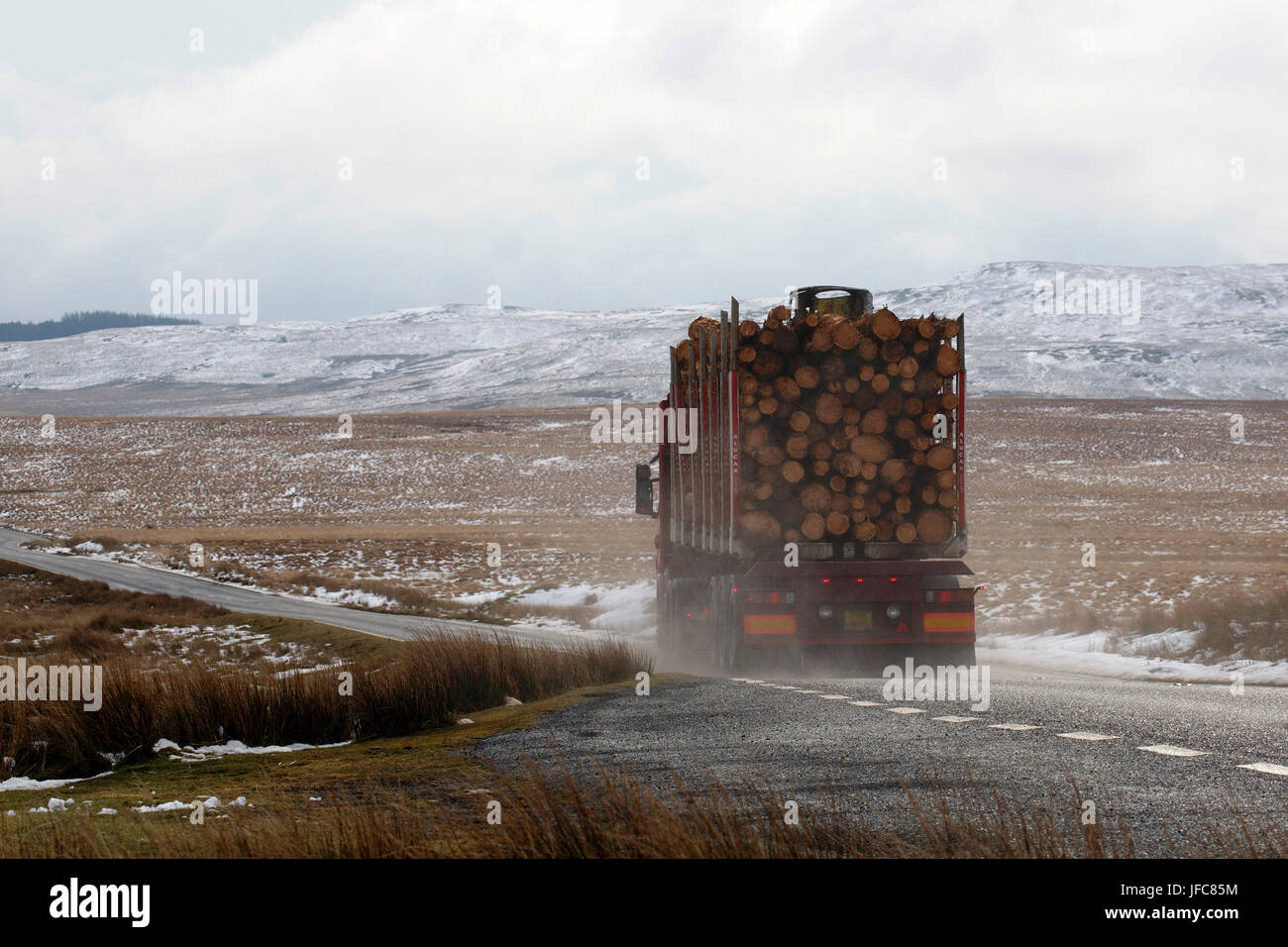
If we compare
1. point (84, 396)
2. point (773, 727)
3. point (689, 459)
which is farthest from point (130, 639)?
point (84, 396)

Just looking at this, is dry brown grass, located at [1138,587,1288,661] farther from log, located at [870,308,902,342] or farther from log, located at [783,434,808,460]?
log, located at [783,434,808,460]

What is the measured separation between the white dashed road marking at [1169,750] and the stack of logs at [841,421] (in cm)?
589

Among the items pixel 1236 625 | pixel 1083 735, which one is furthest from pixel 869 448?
pixel 1236 625

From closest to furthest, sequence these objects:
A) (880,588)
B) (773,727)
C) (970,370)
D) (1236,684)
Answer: (773,727)
(1236,684)
(880,588)
(970,370)

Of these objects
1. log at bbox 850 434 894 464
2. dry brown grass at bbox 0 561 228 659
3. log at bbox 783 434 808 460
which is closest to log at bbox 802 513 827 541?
log at bbox 783 434 808 460

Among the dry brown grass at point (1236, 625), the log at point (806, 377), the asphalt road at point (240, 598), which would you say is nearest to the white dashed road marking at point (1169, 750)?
the log at point (806, 377)

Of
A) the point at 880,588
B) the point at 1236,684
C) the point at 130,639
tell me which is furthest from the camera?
the point at 130,639

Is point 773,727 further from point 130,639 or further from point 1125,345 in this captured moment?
point 1125,345

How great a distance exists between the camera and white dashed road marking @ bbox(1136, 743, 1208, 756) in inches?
324

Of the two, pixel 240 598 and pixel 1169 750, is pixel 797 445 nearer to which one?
pixel 1169 750

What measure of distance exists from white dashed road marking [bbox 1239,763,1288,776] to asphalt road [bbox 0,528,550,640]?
1527 cm

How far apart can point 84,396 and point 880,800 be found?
20582cm

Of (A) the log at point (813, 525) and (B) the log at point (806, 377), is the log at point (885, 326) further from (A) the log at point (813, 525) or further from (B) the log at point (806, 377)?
(A) the log at point (813, 525)
